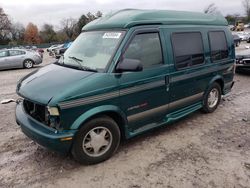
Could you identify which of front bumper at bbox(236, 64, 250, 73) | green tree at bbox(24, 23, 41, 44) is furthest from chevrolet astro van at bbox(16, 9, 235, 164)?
green tree at bbox(24, 23, 41, 44)

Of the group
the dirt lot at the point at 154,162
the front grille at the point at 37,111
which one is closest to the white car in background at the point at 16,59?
the dirt lot at the point at 154,162

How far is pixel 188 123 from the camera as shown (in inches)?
217

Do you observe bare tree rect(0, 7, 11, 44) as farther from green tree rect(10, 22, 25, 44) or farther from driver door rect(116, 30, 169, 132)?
driver door rect(116, 30, 169, 132)

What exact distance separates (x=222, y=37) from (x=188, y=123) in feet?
7.24

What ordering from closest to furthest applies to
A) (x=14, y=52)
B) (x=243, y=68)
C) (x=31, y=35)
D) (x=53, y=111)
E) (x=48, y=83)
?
(x=53, y=111), (x=48, y=83), (x=243, y=68), (x=14, y=52), (x=31, y=35)

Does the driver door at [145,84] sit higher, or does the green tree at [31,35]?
the green tree at [31,35]

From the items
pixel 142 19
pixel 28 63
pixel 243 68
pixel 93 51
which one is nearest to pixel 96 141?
pixel 93 51

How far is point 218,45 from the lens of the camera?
584cm

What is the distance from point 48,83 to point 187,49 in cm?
274

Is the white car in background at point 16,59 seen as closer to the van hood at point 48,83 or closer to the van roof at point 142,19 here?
the van roof at point 142,19

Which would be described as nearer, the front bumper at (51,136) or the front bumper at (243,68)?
the front bumper at (51,136)

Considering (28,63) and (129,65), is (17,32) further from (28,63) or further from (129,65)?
(129,65)

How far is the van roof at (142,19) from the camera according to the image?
162 inches

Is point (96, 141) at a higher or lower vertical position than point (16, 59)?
lower
